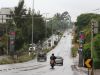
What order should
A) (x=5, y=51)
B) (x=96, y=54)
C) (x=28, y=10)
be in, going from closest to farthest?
(x=96, y=54) → (x=5, y=51) → (x=28, y=10)

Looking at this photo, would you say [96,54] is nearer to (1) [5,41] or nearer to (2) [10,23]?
(1) [5,41]

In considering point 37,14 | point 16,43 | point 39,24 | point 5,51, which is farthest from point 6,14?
point 16,43

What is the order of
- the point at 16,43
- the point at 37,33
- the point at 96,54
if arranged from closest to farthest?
the point at 96,54 → the point at 16,43 → the point at 37,33

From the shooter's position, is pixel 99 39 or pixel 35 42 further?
pixel 35 42

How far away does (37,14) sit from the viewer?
15375cm

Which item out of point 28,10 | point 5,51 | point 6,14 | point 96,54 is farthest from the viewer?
point 6,14

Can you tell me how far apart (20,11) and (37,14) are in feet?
52.6

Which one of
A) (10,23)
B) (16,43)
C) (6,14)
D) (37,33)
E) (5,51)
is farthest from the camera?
(6,14)

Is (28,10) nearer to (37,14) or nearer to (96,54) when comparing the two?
(37,14)

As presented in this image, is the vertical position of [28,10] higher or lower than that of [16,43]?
higher

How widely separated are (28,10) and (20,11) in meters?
7.55

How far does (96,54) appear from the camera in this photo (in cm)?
5766

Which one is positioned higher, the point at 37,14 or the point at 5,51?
the point at 37,14

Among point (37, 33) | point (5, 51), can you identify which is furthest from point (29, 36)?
point (5, 51)
